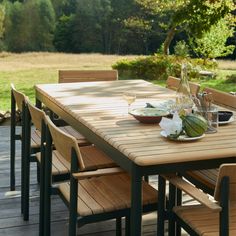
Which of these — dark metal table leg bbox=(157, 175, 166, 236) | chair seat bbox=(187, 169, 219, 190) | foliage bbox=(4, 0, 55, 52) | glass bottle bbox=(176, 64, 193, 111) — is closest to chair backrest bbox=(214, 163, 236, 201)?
dark metal table leg bbox=(157, 175, 166, 236)

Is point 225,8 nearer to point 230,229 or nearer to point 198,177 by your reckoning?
point 198,177

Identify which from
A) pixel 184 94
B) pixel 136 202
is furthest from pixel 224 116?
pixel 136 202

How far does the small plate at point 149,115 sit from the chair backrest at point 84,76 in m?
2.00

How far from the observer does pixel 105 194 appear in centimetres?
253

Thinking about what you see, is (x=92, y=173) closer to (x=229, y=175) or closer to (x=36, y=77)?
(x=229, y=175)

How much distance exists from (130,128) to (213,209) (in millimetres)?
828

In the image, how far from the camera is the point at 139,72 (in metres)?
11.9

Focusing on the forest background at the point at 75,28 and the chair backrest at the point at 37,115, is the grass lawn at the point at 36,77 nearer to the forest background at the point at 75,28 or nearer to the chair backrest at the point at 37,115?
the chair backrest at the point at 37,115

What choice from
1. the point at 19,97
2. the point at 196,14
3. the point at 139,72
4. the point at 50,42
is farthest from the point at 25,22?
Answer: the point at 19,97

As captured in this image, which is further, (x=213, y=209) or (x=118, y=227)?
(x=118, y=227)

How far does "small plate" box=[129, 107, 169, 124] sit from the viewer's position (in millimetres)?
2684

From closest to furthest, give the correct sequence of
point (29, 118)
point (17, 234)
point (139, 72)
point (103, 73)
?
point (17, 234), point (29, 118), point (103, 73), point (139, 72)

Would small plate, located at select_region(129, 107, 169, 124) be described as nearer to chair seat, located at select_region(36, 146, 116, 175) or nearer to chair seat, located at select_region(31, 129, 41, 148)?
chair seat, located at select_region(36, 146, 116, 175)

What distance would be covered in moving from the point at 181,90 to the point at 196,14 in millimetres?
4112
